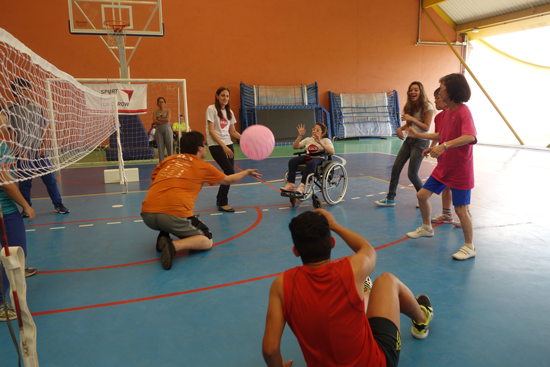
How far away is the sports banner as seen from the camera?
7523 mm

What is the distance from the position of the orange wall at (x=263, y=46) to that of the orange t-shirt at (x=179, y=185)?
32.9 ft

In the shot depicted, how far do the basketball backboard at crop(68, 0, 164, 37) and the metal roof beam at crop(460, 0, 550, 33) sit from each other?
1204cm

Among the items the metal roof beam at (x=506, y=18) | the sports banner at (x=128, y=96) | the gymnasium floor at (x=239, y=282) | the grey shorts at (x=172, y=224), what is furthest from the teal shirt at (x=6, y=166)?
the metal roof beam at (x=506, y=18)

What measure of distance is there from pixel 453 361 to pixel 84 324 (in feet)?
7.16

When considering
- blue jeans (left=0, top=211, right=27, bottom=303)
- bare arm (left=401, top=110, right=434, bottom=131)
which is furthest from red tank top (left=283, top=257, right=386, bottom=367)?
→ bare arm (left=401, top=110, right=434, bottom=131)

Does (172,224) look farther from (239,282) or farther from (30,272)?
(30,272)

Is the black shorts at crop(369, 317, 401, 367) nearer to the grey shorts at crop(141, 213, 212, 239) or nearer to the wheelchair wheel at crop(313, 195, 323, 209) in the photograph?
the grey shorts at crop(141, 213, 212, 239)

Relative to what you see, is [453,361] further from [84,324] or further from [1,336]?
[1,336]

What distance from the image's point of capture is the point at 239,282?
2904mm

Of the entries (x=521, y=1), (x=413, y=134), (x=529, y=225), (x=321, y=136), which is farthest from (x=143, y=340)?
(x=521, y=1)

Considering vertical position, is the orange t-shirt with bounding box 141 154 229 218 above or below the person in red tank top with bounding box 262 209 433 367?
above

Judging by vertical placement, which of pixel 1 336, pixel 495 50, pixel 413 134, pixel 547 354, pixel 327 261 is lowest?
pixel 547 354

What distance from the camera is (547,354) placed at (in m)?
2.05

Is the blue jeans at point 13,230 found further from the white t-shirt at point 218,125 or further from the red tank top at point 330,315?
the white t-shirt at point 218,125
